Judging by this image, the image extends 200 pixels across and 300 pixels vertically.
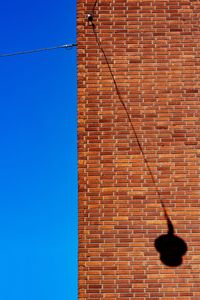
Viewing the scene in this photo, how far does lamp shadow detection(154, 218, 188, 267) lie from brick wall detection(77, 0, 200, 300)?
0.05 metres

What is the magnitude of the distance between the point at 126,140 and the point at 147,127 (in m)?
0.32

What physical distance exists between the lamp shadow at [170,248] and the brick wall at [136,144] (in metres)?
0.05

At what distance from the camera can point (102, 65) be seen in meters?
6.81

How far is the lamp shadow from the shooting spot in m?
6.17

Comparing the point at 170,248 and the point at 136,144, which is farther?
the point at 136,144

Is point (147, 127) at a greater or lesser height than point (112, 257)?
greater

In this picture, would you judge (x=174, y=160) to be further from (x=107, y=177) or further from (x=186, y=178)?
(x=107, y=177)

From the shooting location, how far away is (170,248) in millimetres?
6219

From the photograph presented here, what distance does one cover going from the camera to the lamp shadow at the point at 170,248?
20.2 ft


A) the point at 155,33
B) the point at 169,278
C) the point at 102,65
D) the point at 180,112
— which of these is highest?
the point at 155,33

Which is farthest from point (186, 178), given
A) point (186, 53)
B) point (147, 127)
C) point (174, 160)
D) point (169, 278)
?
point (186, 53)

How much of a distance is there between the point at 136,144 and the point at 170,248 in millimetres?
1364

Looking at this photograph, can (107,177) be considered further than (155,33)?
No

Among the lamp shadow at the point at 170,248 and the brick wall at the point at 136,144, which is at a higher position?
the brick wall at the point at 136,144
